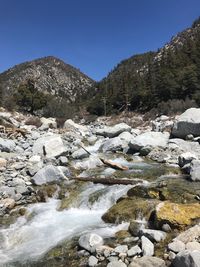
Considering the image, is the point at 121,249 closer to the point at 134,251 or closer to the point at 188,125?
the point at 134,251

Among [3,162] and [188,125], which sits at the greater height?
[188,125]

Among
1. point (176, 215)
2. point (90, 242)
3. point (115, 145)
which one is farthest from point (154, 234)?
point (115, 145)

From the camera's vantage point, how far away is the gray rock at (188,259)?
22.3 feet

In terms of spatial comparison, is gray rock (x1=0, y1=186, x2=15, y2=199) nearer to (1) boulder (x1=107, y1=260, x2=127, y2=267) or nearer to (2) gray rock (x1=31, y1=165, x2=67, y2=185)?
(2) gray rock (x1=31, y1=165, x2=67, y2=185)

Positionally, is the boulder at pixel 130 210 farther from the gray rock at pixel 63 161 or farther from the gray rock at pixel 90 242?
the gray rock at pixel 63 161

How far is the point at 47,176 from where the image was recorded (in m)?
15.1

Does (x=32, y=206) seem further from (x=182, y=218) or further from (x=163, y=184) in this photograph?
(x=182, y=218)

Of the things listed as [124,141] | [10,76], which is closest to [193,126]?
Answer: [124,141]

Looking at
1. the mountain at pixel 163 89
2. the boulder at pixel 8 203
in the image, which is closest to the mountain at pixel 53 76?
the mountain at pixel 163 89

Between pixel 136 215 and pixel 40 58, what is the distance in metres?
190

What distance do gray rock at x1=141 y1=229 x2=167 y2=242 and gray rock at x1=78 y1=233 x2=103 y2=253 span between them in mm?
1169

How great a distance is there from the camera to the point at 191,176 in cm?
→ 1459

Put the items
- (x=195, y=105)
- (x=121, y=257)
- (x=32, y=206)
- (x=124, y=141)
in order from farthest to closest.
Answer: (x=195, y=105)
(x=124, y=141)
(x=32, y=206)
(x=121, y=257)

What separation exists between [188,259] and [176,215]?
2.75 m
